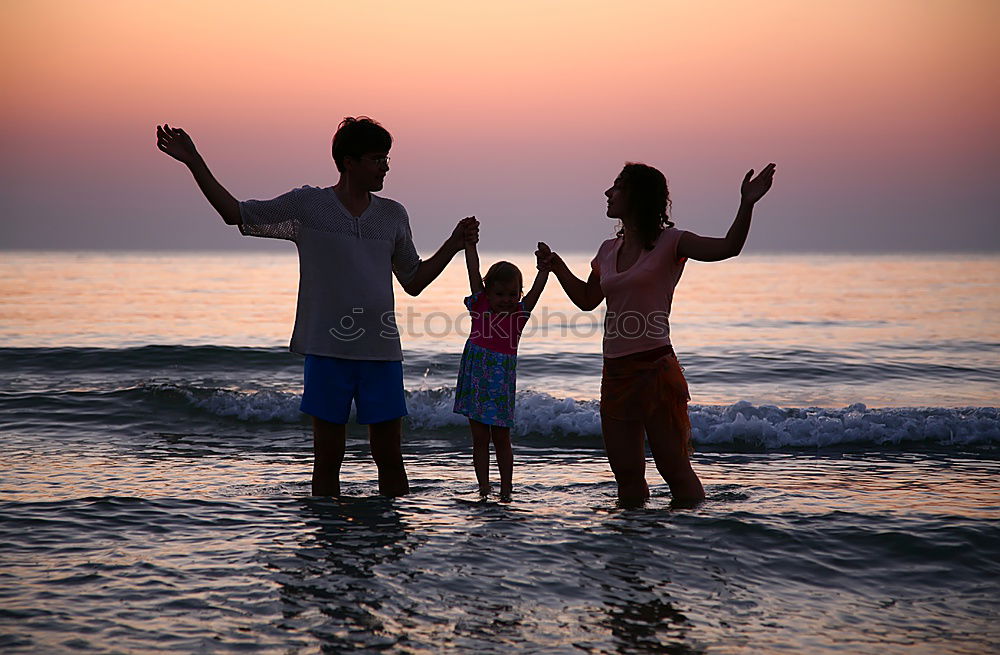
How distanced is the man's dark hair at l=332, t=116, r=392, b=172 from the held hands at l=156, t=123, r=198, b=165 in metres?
0.81

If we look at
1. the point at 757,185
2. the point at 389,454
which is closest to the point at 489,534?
the point at 389,454

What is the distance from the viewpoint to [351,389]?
485 centimetres

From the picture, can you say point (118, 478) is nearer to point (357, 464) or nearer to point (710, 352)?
point (357, 464)

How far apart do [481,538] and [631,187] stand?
2312mm

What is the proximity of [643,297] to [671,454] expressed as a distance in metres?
1.00

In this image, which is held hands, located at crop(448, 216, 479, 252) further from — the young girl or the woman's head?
the woman's head

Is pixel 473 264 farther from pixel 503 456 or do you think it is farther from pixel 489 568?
pixel 489 568

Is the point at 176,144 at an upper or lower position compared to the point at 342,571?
upper

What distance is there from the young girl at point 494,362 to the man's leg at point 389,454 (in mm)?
754

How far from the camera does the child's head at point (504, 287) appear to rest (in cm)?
586

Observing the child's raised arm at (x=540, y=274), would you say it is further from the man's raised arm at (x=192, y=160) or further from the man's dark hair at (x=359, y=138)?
the man's raised arm at (x=192, y=160)

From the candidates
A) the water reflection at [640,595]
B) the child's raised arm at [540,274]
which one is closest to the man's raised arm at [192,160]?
the child's raised arm at [540,274]

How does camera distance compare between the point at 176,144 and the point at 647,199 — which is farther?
the point at 647,199

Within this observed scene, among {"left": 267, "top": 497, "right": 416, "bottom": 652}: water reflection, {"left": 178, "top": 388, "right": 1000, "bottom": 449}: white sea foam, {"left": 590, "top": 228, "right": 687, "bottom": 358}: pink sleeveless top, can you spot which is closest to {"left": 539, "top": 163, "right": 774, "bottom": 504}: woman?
{"left": 590, "top": 228, "right": 687, "bottom": 358}: pink sleeveless top
